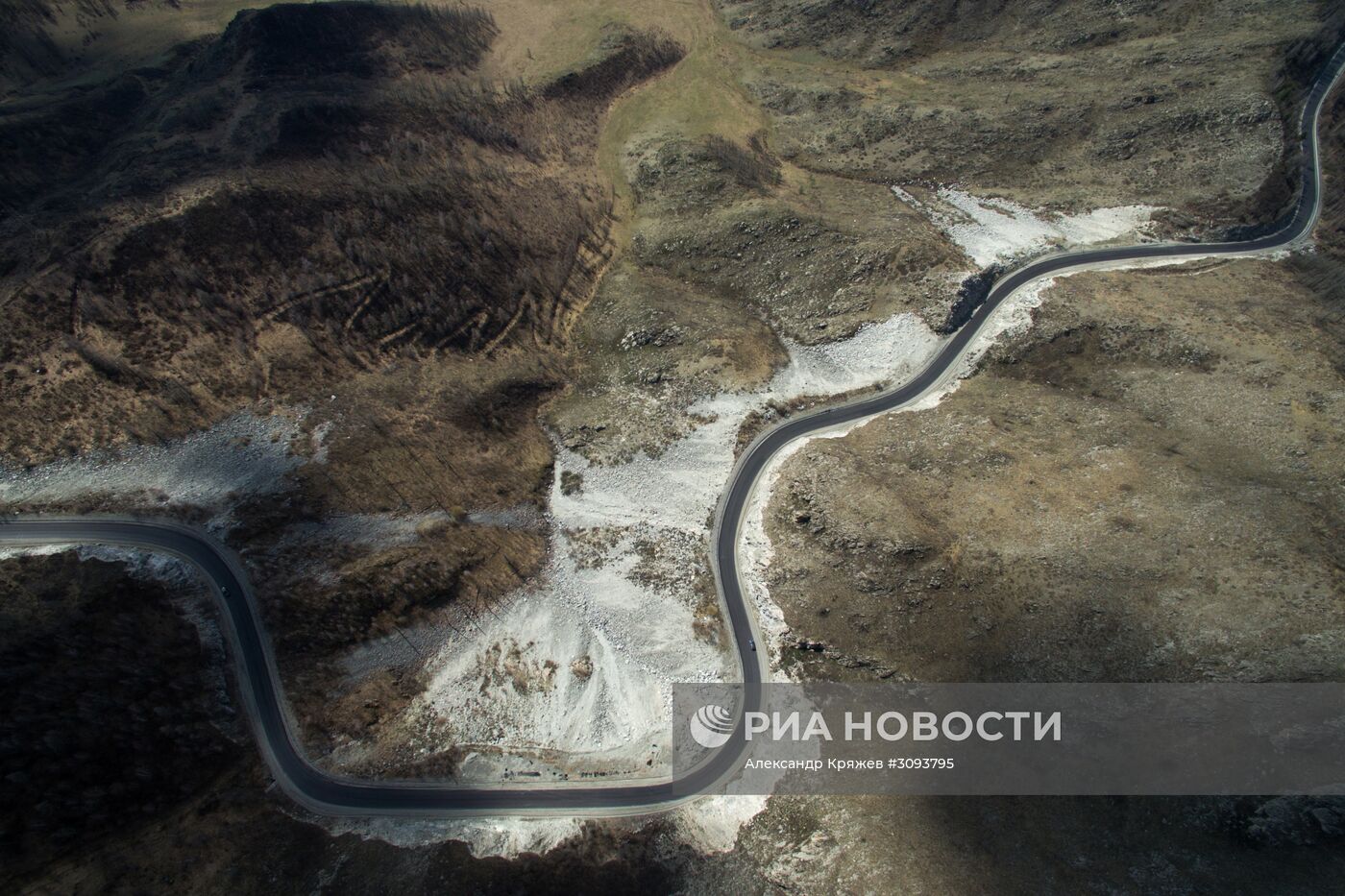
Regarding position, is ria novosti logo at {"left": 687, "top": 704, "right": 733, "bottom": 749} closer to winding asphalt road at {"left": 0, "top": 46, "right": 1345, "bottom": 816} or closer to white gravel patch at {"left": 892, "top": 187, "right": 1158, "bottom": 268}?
winding asphalt road at {"left": 0, "top": 46, "right": 1345, "bottom": 816}

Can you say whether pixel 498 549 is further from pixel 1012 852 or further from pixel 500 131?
pixel 500 131

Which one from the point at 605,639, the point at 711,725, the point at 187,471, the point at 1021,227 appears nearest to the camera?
the point at 711,725

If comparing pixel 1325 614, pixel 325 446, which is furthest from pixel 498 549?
pixel 1325 614

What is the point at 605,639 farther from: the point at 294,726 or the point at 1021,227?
the point at 1021,227

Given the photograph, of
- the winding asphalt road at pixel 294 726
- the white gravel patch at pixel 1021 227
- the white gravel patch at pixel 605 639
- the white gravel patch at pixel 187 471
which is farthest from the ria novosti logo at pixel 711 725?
the white gravel patch at pixel 1021 227

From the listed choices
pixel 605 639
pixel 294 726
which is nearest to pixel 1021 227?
pixel 605 639
